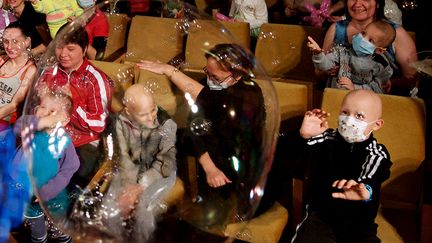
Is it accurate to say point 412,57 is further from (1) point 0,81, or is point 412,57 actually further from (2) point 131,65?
(1) point 0,81

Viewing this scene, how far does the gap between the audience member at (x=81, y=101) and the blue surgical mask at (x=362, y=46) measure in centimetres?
139

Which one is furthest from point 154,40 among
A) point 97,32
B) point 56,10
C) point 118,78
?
point 56,10

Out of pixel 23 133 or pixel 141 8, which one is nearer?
pixel 23 133

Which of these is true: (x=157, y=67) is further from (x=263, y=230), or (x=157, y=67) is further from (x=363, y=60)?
(x=363, y=60)

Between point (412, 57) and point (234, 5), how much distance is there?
1.58 meters

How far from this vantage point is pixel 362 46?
2.89 m

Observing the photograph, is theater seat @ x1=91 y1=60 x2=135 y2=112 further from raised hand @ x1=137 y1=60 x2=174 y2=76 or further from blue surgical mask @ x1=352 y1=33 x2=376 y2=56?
blue surgical mask @ x1=352 y1=33 x2=376 y2=56

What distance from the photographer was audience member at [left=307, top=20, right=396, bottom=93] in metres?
2.91

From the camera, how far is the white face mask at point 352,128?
7.30 feet

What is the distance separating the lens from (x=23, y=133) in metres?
1.95

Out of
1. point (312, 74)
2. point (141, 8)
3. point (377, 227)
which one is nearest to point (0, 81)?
point (141, 8)

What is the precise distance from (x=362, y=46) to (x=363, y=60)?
10cm

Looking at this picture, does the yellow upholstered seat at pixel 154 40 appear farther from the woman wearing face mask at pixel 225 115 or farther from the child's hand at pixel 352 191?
the child's hand at pixel 352 191

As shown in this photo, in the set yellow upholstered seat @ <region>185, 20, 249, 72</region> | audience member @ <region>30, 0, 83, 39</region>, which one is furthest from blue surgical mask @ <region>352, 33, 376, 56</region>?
audience member @ <region>30, 0, 83, 39</region>
